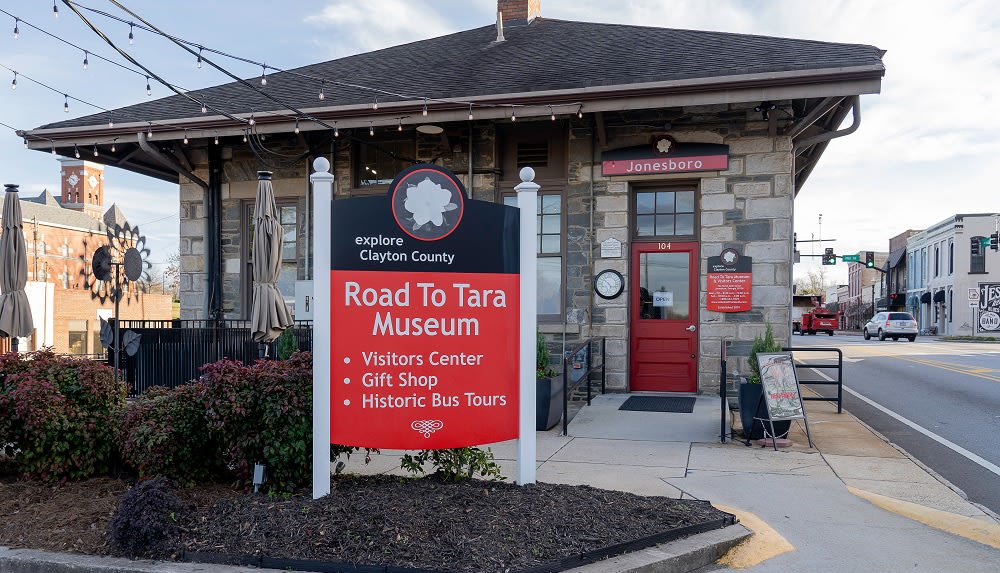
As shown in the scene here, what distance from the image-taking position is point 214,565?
421 centimetres

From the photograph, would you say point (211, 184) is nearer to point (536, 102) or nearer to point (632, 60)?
point (536, 102)

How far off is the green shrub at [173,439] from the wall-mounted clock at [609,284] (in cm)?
676

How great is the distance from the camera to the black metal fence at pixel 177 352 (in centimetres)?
1142

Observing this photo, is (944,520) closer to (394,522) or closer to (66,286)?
(394,522)

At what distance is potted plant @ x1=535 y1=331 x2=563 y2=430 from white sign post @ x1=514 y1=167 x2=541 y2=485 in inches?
130

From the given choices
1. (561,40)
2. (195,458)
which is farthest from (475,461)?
(561,40)

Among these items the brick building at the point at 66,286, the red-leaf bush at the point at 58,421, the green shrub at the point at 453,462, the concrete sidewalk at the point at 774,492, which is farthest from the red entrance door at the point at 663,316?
the brick building at the point at 66,286

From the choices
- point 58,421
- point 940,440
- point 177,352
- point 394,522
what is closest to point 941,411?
point 940,440

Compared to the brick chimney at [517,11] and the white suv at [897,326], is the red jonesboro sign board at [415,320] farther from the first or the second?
the white suv at [897,326]

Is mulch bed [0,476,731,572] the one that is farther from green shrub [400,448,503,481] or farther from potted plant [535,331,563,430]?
potted plant [535,331,563,430]

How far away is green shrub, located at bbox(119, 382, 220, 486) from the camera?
212 inches

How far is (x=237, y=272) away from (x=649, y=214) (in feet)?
24.1

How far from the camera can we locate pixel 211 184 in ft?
42.3

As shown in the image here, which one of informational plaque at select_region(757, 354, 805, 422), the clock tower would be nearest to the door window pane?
informational plaque at select_region(757, 354, 805, 422)
